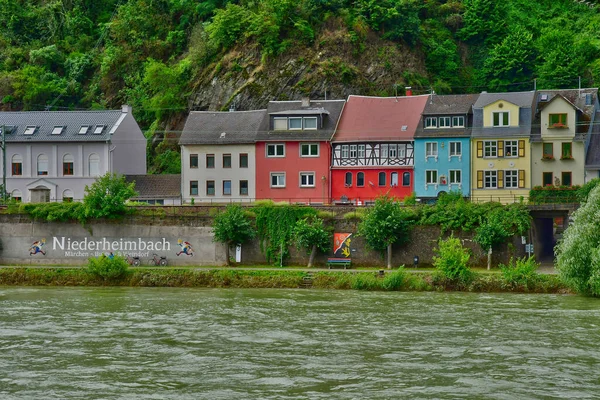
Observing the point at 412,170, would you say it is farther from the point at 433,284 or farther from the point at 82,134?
the point at 82,134

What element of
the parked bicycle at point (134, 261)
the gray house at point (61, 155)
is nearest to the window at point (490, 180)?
the parked bicycle at point (134, 261)

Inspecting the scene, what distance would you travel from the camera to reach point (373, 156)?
72625 mm

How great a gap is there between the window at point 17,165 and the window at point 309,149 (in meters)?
21.8

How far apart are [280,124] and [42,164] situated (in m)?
18.6

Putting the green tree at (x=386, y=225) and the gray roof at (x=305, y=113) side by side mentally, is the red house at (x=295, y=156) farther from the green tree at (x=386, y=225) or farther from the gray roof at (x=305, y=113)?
the green tree at (x=386, y=225)

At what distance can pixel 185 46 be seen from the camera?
96.8 metres

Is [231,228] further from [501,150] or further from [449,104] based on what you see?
[501,150]

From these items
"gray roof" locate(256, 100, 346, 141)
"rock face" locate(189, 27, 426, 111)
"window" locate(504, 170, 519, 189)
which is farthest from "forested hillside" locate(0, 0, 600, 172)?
"window" locate(504, 170, 519, 189)

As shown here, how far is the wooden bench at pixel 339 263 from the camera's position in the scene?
61.4m

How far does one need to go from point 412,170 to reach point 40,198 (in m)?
26.2

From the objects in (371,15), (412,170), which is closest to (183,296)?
(412,170)

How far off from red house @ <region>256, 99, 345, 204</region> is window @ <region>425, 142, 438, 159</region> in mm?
7163

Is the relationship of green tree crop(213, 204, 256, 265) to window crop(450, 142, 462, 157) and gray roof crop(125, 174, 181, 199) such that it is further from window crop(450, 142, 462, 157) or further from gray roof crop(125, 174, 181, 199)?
window crop(450, 142, 462, 157)

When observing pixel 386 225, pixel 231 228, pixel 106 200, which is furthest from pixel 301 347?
pixel 106 200
